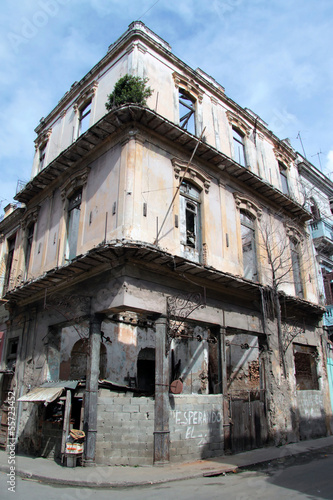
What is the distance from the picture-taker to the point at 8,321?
1548 centimetres

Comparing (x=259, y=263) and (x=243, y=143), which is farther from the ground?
(x=243, y=143)

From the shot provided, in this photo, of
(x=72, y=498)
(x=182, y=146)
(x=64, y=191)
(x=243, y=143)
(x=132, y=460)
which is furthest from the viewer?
(x=243, y=143)

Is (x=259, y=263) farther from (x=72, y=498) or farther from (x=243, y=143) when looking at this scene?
(x=72, y=498)

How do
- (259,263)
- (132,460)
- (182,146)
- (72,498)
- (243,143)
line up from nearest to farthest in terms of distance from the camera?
1. (72,498)
2. (132,460)
3. (182,146)
4. (259,263)
5. (243,143)

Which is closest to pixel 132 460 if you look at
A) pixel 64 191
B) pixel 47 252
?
pixel 47 252

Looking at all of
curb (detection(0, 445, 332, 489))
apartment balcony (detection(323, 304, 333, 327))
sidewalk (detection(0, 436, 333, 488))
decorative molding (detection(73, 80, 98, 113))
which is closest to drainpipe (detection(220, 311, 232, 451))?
sidewalk (detection(0, 436, 333, 488))

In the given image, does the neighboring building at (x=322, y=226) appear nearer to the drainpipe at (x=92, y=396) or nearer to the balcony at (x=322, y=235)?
the balcony at (x=322, y=235)

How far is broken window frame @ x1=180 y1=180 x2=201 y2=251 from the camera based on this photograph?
12734mm

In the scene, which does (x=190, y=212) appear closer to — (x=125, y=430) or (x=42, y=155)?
(x=125, y=430)

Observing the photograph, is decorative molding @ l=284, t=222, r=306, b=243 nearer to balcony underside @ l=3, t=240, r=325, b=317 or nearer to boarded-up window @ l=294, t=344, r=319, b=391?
balcony underside @ l=3, t=240, r=325, b=317

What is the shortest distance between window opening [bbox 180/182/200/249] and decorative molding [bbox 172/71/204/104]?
411cm

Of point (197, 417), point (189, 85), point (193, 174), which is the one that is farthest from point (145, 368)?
point (189, 85)

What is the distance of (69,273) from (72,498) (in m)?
6.11

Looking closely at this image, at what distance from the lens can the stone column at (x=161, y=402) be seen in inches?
370
